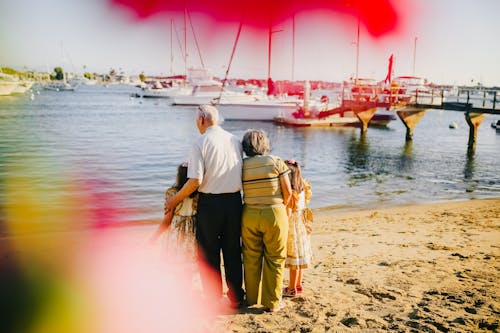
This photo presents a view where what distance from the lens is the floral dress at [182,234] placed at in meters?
4.42

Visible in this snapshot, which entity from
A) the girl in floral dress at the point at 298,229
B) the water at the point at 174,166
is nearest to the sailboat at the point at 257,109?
the water at the point at 174,166

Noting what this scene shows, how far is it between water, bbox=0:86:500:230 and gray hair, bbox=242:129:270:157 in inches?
253

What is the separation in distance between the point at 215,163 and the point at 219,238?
0.80 m

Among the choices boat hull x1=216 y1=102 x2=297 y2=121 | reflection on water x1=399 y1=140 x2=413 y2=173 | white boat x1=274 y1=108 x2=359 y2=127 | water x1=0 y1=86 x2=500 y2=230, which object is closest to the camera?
water x1=0 y1=86 x2=500 y2=230

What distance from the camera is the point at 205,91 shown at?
56.3 m

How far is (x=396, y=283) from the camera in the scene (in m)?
5.14

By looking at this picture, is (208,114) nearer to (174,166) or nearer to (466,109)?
(174,166)

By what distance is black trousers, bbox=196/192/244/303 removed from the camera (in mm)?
4164

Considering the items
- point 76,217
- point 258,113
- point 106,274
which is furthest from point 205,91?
point 106,274

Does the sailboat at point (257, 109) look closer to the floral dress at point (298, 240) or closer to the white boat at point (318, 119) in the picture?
the white boat at point (318, 119)

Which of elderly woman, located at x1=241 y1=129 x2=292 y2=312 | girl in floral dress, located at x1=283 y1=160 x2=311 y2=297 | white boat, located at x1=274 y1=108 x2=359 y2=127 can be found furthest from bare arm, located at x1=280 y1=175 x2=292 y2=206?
white boat, located at x1=274 y1=108 x2=359 y2=127

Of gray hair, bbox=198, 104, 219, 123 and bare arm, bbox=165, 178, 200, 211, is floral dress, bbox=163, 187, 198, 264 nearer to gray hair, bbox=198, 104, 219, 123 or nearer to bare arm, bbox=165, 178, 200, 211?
bare arm, bbox=165, 178, 200, 211

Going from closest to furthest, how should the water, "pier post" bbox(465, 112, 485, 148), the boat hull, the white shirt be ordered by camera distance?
1. the white shirt
2. the water
3. "pier post" bbox(465, 112, 485, 148)
4. the boat hull

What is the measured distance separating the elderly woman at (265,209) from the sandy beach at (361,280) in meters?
0.54
